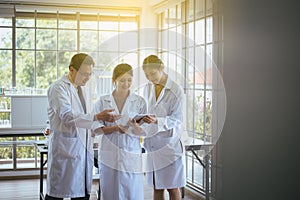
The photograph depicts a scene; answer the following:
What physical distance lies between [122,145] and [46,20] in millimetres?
3020

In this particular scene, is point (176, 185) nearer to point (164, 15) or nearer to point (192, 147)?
point (192, 147)

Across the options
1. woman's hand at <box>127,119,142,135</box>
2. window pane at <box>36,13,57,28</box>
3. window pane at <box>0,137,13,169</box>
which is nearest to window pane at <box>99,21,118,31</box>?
window pane at <box>36,13,57,28</box>

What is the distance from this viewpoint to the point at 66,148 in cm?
195

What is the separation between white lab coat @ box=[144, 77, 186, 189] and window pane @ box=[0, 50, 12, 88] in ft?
8.93

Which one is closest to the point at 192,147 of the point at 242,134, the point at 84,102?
the point at 84,102

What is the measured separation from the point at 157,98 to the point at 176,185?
0.61 m

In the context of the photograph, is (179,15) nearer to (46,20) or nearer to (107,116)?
(46,20)

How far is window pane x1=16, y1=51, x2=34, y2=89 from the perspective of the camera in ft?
14.3

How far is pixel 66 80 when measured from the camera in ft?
6.41

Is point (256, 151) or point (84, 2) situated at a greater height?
point (84, 2)

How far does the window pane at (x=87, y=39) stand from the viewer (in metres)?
4.54

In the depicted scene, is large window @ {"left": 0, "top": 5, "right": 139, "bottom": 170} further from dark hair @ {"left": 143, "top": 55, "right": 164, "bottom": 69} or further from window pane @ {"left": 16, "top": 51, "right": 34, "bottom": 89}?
dark hair @ {"left": 143, "top": 55, "right": 164, "bottom": 69}

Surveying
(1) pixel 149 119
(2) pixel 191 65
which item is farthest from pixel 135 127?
(2) pixel 191 65

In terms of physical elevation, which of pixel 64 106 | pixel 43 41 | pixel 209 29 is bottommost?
pixel 64 106
